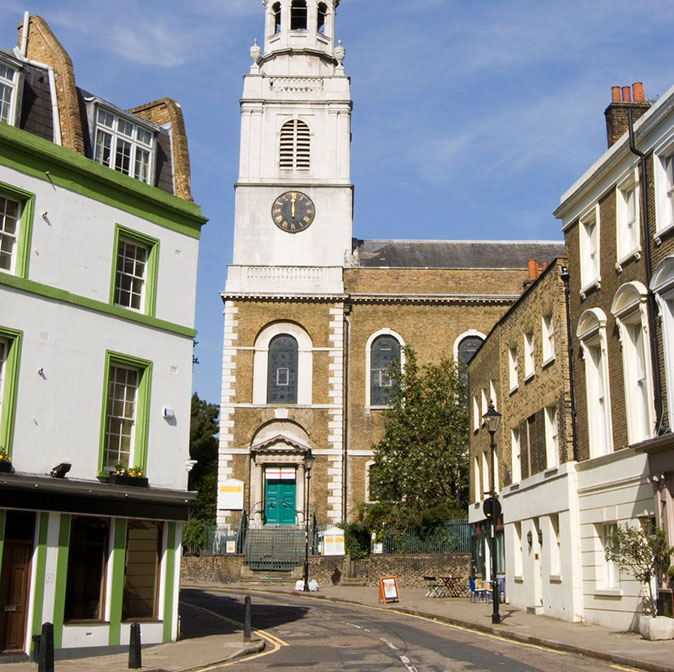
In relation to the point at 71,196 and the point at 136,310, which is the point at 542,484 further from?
the point at 71,196

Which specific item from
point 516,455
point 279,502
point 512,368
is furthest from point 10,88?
point 279,502

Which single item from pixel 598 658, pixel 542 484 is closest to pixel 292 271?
pixel 542 484

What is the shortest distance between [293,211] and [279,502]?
48.8ft

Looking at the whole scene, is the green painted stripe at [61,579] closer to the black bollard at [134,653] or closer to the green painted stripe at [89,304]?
the black bollard at [134,653]

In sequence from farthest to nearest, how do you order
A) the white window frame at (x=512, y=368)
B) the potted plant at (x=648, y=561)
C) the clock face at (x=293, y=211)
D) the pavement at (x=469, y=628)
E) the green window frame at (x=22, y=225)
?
the clock face at (x=293, y=211)
the white window frame at (x=512, y=368)
the green window frame at (x=22, y=225)
the potted plant at (x=648, y=561)
the pavement at (x=469, y=628)

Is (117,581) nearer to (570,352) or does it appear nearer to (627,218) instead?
(570,352)

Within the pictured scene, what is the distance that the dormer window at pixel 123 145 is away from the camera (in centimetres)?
1973

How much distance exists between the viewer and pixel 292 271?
1834 inches

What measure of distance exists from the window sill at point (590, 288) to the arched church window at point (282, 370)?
80.6 feet

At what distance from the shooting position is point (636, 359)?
19453 mm

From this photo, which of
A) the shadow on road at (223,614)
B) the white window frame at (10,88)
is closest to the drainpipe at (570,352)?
the shadow on road at (223,614)

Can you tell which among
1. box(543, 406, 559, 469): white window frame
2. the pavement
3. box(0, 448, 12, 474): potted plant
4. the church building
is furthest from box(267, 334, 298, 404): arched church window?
box(0, 448, 12, 474): potted plant

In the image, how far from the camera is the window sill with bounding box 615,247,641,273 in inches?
760

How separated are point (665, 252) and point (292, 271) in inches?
1172
